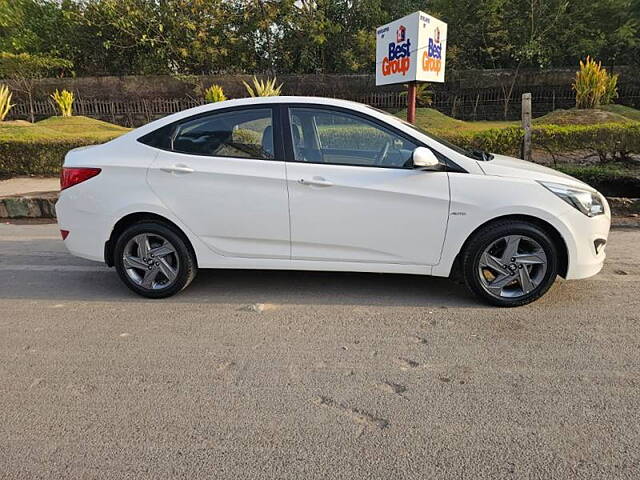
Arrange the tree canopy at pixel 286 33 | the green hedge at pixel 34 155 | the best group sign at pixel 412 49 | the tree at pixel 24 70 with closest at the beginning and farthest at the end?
the best group sign at pixel 412 49 < the green hedge at pixel 34 155 < the tree at pixel 24 70 < the tree canopy at pixel 286 33

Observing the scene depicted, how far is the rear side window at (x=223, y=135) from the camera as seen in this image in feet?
12.2

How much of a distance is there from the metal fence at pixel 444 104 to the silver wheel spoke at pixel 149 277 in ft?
43.6

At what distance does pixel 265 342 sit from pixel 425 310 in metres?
1.32

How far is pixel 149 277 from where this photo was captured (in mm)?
3902

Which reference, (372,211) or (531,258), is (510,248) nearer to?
(531,258)

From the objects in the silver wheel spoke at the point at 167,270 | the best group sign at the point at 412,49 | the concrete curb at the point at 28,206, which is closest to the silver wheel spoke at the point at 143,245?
the silver wheel spoke at the point at 167,270

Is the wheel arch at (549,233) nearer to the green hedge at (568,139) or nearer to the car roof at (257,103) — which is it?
the car roof at (257,103)

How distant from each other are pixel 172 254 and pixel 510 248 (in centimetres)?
274

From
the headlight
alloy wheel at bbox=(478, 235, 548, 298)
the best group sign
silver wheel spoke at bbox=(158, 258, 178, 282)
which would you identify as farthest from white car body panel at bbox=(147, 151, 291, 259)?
the best group sign

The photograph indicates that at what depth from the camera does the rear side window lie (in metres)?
3.72

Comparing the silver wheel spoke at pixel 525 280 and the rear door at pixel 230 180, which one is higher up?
the rear door at pixel 230 180

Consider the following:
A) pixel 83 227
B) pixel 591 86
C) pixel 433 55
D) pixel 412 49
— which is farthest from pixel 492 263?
pixel 591 86

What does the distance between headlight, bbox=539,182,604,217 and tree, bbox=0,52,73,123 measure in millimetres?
18178

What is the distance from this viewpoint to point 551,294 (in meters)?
3.88
